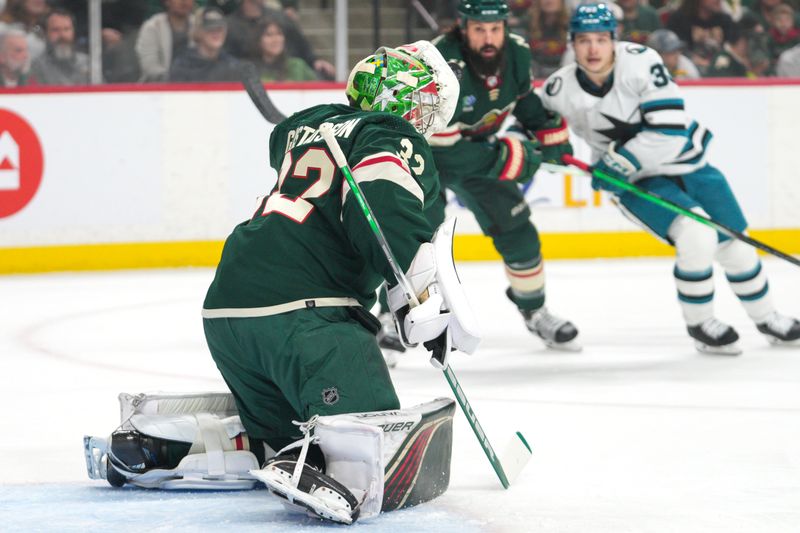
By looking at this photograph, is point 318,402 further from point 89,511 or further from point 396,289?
point 89,511

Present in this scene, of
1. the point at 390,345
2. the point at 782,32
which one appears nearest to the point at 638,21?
the point at 782,32

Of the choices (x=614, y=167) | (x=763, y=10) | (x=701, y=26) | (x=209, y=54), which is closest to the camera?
(x=614, y=167)

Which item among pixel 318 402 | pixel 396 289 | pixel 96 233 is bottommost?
pixel 96 233

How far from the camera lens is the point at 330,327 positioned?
2350 mm

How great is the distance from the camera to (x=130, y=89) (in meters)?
6.43

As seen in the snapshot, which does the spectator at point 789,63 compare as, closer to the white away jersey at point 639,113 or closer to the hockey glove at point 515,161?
the white away jersey at point 639,113

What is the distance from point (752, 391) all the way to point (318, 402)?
6.04ft

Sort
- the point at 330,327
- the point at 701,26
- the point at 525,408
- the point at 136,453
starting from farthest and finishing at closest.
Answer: the point at 701,26 < the point at 525,408 < the point at 136,453 < the point at 330,327

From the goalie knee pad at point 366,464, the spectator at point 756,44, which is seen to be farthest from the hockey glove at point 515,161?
the spectator at point 756,44

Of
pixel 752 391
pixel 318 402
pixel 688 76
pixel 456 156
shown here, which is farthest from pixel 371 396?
pixel 688 76

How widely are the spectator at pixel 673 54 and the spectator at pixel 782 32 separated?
18.8 inches

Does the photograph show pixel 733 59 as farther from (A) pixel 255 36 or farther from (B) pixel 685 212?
(B) pixel 685 212

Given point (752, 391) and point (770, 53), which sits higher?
point (770, 53)

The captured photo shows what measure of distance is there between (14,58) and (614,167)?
10.7 feet
